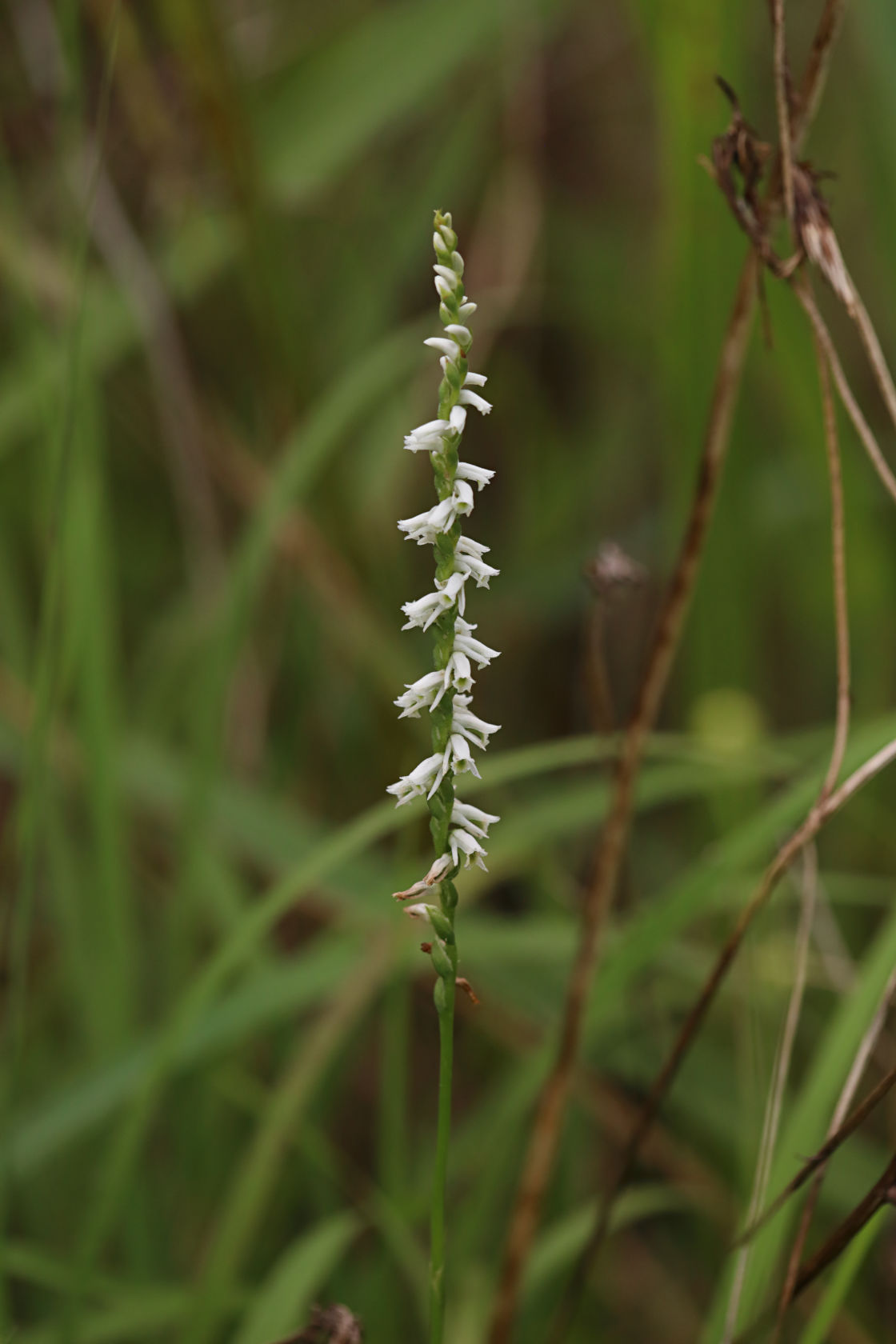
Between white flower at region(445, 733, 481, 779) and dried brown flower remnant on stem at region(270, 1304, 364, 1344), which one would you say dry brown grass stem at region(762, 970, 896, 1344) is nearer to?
dried brown flower remnant on stem at region(270, 1304, 364, 1344)

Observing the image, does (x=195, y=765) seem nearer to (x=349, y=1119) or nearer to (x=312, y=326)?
(x=349, y=1119)

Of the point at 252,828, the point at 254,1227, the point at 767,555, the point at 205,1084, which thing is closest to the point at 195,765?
the point at 252,828

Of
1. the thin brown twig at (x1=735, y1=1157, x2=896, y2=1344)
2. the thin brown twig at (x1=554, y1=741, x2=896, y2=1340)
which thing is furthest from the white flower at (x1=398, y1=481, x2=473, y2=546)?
the thin brown twig at (x1=735, y1=1157, x2=896, y2=1344)

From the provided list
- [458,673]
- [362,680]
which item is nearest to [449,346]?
[458,673]

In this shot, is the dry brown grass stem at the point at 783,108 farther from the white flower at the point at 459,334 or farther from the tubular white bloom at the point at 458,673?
the tubular white bloom at the point at 458,673

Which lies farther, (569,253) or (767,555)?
(569,253)

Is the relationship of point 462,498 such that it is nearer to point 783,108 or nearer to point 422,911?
point 422,911
